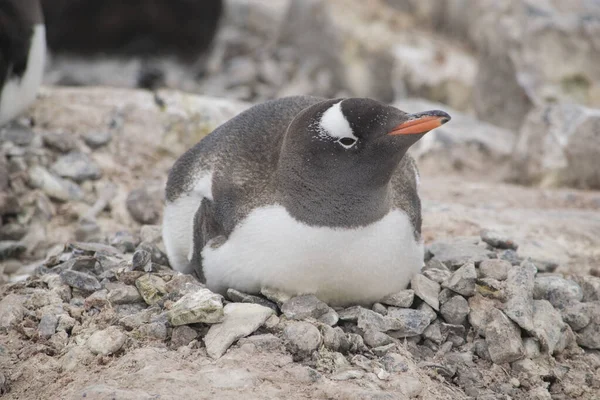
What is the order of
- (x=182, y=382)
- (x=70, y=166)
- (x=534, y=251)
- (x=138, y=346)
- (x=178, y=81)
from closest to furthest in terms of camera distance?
1. (x=182, y=382)
2. (x=138, y=346)
3. (x=534, y=251)
4. (x=70, y=166)
5. (x=178, y=81)

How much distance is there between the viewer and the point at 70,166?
5770 millimetres


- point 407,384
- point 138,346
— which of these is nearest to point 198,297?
point 138,346

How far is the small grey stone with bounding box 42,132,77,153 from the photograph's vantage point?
5.84 m

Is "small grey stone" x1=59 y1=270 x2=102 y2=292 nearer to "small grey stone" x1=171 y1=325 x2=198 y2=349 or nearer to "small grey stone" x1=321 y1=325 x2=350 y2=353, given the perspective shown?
"small grey stone" x1=171 y1=325 x2=198 y2=349

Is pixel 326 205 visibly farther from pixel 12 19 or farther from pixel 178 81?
pixel 178 81

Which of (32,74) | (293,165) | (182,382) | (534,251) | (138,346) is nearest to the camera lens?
(182,382)

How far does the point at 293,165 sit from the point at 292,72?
690 centimetres

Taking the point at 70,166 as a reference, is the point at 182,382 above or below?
above

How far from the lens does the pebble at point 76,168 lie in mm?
5727

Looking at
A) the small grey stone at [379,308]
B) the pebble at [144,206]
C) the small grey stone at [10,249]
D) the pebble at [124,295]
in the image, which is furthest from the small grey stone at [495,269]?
the small grey stone at [10,249]

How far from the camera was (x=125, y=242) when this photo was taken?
4.57m

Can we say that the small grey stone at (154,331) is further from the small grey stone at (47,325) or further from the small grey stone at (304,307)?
the small grey stone at (304,307)

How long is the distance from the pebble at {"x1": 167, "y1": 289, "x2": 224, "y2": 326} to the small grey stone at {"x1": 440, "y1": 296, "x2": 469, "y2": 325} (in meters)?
0.99

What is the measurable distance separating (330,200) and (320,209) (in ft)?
0.17
